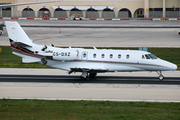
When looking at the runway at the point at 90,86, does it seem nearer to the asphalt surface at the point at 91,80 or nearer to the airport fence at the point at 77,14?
the asphalt surface at the point at 91,80

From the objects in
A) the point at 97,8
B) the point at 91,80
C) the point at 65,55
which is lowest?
the point at 91,80

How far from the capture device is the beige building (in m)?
112

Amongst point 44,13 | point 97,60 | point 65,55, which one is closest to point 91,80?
point 97,60

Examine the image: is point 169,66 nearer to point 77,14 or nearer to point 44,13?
point 77,14

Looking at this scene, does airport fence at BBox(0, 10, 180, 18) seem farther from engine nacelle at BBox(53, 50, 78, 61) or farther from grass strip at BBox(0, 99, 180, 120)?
grass strip at BBox(0, 99, 180, 120)

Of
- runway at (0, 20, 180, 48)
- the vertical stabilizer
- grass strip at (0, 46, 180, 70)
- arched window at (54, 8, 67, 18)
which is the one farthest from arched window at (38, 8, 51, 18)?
the vertical stabilizer

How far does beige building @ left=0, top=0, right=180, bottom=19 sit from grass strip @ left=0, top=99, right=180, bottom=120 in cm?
9613

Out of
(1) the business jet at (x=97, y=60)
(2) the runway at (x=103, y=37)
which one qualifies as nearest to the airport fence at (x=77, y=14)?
(2) the runway at (x=103, y=37)

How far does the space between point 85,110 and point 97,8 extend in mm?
99396

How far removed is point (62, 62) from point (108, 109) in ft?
36.6

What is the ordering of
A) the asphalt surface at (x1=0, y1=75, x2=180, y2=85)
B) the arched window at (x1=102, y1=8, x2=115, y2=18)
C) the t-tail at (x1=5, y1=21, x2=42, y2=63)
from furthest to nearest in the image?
the arched window at (x1=102, y1=8, x2=115, y2=18) < the t-tail at (x1=5, y1=21, x2=42, y2=63) < the asphalt surface at (x1=0, y1=75, x2=180, y2=85)

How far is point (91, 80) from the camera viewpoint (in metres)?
26.7

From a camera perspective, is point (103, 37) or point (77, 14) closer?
point (103, 37)

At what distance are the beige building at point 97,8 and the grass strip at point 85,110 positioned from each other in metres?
96.1
